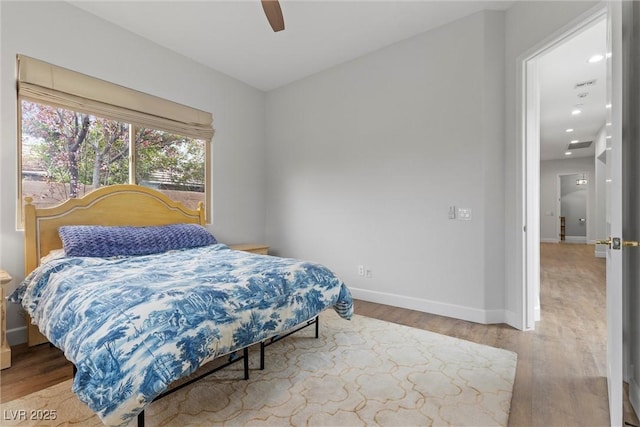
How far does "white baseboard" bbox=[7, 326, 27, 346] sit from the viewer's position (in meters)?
2.44

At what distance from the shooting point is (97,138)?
10.1ft

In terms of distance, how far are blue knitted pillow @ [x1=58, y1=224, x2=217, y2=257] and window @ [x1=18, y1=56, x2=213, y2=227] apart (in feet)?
1.98

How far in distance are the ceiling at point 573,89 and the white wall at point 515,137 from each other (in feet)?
0.78

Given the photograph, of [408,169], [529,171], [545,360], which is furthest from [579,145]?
[545,360]

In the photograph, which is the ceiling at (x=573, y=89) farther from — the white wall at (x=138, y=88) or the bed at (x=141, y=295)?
the white wall at (x=138, y=88)

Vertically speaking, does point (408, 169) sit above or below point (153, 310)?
above

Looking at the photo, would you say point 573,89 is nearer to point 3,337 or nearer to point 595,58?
point 595,58

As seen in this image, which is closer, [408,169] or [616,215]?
[616,215]

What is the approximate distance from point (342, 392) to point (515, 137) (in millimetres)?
2594

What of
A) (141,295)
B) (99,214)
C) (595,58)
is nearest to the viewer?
(141,295)

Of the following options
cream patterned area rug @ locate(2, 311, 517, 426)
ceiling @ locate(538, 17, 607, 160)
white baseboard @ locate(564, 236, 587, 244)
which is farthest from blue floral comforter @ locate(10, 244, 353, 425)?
white baseboard @ locate(564, 236, 587, 244)

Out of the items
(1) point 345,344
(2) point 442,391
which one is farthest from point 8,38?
(2) point 442,391

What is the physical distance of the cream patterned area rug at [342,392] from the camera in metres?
1.58

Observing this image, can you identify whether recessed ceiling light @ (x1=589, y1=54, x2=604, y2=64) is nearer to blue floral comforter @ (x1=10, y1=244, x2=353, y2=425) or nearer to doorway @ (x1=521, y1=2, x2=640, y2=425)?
doorway @ (x1=521, y1=2, x2=640, y2=425)
